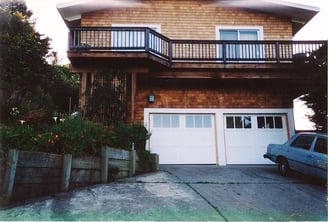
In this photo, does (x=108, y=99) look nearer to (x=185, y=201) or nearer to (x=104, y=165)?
(x=104, y=165)

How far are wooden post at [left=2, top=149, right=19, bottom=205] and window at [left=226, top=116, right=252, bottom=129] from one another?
807 cm

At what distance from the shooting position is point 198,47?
10.8 meters

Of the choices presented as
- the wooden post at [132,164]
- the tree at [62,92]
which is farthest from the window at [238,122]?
the tree at [62,92]

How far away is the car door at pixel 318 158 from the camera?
665 centimetres

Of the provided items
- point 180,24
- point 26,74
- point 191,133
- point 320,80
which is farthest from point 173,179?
point 26,74

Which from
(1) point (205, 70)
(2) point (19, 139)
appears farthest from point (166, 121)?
(2) point (19, 139)

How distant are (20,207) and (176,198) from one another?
2618mm

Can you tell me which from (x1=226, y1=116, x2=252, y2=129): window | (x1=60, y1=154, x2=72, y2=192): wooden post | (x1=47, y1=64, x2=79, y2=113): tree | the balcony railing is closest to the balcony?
the balcony railing

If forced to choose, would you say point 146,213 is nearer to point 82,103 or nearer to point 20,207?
point 20,207

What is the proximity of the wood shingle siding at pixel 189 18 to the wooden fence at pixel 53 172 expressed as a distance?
253 inches

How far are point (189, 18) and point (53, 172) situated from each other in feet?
29.1

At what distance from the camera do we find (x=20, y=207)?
421 centimetres

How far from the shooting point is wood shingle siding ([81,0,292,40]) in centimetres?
1145

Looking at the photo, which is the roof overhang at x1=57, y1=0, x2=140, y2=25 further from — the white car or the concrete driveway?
the white car
